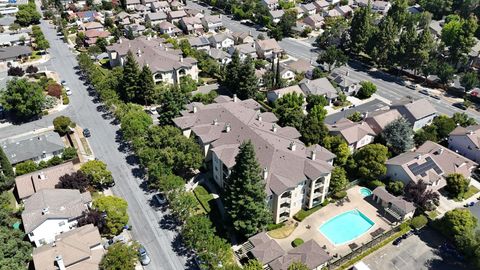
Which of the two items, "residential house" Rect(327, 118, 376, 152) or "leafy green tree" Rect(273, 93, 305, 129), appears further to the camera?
"leafy green tree" Rect(273, 93, 305, 129)

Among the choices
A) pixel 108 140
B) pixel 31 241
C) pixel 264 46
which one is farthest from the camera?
pixel 264 46

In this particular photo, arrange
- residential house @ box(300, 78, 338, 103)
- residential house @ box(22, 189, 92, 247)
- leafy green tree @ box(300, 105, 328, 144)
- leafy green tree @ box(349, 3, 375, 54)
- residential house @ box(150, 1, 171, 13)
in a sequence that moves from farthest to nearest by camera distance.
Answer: residential house @ box(150, 1, 171, 13) < leafy green tree @ box(349, 3, 375, 54) < residential house @ box(300, 78, 338, 103) < leafy green tree @ box(300, 105, 328, 144) < residential house @ box(22, 189, 92, 247)

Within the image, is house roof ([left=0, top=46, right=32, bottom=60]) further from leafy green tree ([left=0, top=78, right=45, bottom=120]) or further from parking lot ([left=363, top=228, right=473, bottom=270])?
parking lot ([left=363, top=228, right=473, bottom=270])

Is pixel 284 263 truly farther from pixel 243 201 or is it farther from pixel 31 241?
pixel 31 241

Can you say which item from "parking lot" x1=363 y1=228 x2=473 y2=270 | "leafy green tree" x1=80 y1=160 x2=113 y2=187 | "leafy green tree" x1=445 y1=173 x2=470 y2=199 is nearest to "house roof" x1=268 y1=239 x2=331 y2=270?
"parking lot" x1=363 y1=228 x2=473 y2=270

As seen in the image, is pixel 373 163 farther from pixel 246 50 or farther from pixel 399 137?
pixel 246 50

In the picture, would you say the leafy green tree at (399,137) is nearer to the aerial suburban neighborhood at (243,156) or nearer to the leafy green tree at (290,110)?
the aerial suburban neighborhood at (243,156)

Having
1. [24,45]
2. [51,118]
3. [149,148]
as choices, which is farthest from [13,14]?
[149,148]
